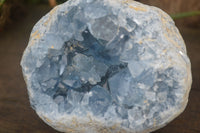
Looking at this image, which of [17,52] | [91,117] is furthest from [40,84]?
[17,52]

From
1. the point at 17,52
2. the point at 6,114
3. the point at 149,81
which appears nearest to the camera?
the point at 149,81

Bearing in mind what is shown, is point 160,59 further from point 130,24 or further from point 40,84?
point 40,84

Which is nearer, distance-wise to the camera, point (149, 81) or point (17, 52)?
point (149, 81)

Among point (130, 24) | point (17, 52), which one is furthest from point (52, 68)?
point (17, 52)

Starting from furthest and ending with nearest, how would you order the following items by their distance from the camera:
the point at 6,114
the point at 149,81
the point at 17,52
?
the point at 17,52
the point at 6,114
the point at 149,81

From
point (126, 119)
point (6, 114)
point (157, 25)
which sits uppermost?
point (157, 25)

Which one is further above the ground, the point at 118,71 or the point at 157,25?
the point at 157,25
